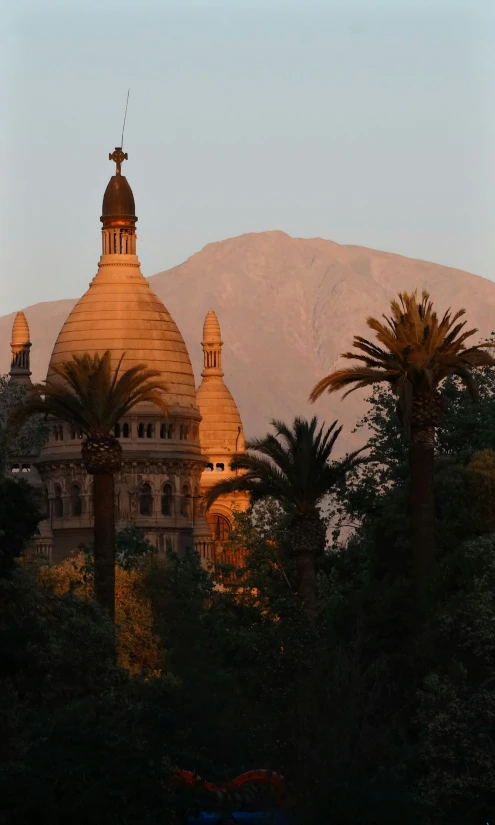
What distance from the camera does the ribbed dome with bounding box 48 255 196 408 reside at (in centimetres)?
17750

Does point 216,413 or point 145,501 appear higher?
point 216,413

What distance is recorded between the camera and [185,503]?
181250mm

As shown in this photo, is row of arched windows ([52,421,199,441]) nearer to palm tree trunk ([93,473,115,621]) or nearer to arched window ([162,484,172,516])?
arched window ([162,484,172,516])

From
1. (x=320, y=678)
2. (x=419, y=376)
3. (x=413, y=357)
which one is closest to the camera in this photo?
(x=320, y=678)

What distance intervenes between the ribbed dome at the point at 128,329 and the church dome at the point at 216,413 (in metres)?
8.17

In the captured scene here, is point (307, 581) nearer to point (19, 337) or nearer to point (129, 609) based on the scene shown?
point (129, 609)

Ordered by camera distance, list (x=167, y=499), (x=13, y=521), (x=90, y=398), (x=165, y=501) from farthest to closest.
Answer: (x=167, y=499), (x=165, y=501), (x=90, y=398), (x=13, y=521)

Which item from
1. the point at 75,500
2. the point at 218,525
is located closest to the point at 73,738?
the point at 75,500

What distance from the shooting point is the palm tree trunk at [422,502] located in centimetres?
6375

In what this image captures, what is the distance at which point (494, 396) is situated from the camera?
293 feet

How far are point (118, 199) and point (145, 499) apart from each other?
765 inches

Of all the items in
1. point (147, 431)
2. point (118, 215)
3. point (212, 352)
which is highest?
Result: point (118, 215)

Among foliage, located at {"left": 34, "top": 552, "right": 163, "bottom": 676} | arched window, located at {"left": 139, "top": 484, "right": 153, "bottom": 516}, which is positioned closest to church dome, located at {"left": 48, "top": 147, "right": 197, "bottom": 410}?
arched window, located at {"left": 139, "top": 484, "right": 153, "bottom": 516}

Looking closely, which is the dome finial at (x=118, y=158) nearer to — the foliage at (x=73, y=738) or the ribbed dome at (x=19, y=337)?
the ribbed dome at (x=19, y=337)
